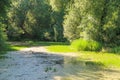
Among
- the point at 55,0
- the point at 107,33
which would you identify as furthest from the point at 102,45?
the point at 55,0

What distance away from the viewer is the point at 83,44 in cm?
3994

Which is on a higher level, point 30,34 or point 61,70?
point 30,34

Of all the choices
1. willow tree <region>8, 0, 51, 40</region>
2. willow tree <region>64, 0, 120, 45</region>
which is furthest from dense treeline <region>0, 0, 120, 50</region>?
willow tree <region>8, 0, 51, 40</region>

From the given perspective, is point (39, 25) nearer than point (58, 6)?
No

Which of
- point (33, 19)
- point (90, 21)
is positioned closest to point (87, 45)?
point (90, 21)

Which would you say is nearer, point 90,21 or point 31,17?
point 90,21

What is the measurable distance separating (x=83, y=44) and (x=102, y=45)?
2.41 metres

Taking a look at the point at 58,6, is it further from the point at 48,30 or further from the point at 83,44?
the point at 48,30

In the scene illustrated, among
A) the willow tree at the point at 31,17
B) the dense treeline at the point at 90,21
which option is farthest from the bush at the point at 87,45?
the willow tree at the point at 31,17

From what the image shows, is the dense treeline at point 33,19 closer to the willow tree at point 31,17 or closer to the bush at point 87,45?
the willow tree at point 31,17

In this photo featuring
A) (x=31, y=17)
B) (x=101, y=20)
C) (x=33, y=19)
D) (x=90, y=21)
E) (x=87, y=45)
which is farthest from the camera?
(x=31, y=17)

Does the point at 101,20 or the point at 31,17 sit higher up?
the point at 31,17

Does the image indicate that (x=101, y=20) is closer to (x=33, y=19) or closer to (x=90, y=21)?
(x=90, y=21)

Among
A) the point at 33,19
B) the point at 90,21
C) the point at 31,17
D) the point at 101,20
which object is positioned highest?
the point at 31,17
